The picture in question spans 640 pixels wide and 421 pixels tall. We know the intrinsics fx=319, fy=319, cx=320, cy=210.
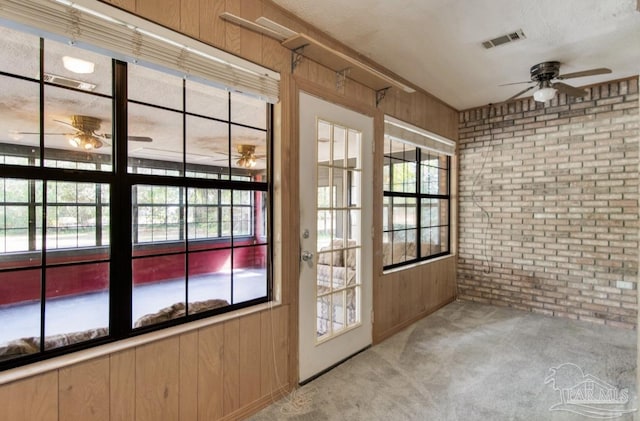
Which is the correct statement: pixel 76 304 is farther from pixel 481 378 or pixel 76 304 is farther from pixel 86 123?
pixel 481 378

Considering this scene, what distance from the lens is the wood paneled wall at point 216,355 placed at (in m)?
1.48

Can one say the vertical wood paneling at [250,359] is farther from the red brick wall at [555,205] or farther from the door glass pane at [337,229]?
the red brick wall at [555,205]

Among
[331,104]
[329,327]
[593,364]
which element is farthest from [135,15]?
[593,364]

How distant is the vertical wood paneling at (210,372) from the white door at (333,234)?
0.67 m

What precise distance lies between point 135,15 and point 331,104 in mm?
1497

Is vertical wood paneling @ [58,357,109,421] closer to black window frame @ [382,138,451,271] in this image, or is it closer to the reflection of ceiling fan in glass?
the reflection of ceiling fan in glass

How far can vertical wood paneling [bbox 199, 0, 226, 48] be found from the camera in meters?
1.88

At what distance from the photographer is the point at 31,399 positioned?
1.37 meters

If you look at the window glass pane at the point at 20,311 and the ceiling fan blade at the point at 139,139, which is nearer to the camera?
the window glass pane at the point at 20,311

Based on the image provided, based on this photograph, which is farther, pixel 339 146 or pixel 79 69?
pixel 339 146

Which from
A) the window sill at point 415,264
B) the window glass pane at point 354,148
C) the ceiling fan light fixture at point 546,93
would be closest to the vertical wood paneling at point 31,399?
the window glass pane at point 354,148

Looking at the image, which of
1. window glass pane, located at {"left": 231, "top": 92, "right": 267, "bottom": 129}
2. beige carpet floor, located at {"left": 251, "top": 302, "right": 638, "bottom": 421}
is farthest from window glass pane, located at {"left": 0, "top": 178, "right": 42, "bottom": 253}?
beige carpet floor, located at {"left": 251, "top": 302, "right": 638, "bottom": 421}

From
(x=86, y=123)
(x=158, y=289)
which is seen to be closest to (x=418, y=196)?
(x=158, y=289)

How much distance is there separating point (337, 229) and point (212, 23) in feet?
5.84
